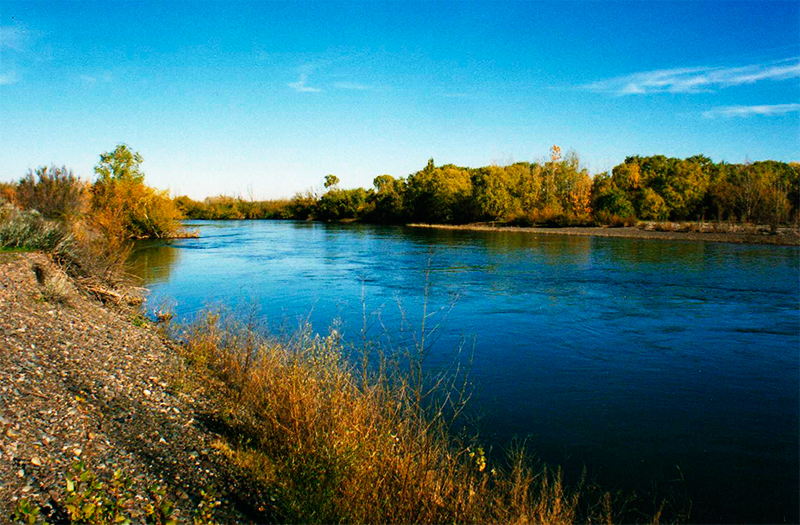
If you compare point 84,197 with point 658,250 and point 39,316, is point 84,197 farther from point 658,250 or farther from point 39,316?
point 658,250

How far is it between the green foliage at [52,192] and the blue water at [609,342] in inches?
166

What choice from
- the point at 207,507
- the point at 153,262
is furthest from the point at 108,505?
the point at 153,262

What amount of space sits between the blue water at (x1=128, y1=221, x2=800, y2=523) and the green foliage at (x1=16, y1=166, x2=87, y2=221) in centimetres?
421

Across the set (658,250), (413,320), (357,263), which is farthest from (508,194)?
(413,320)

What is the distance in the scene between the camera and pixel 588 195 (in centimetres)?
6066

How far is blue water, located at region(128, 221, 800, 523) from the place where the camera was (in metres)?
6.91

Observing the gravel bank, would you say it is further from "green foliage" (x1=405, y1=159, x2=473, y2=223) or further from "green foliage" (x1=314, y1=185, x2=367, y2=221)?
"green foliage" (x1=314, y1=185, x2=367, y2=221)

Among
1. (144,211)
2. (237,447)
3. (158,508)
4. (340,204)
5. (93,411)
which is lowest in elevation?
(237,447)

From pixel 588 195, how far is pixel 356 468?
199ft

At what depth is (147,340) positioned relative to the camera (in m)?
9.65

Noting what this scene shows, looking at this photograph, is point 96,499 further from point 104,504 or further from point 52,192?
point 52,192

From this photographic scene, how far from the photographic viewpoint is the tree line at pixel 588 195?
47.9 m

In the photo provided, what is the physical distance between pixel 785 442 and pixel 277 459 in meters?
6.96

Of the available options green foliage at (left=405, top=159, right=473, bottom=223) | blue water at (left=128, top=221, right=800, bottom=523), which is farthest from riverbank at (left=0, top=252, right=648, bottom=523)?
green foliage at (left=405, top=159, right=473, bottom=223)
